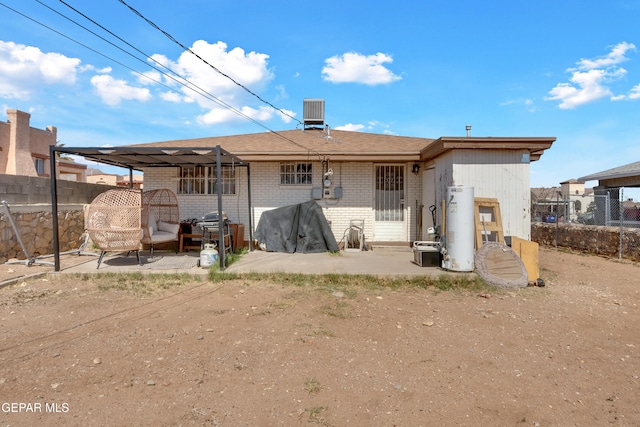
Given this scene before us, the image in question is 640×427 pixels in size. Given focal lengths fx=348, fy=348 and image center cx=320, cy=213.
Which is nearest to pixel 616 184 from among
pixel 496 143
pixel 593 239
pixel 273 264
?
Result: pixel 593 239

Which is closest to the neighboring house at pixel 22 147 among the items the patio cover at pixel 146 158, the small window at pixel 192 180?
the small window at pixel 192 180

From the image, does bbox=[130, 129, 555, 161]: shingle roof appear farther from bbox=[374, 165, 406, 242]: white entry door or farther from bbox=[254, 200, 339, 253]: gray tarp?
bbox=[254, 200, 339, 253]: gray tarp

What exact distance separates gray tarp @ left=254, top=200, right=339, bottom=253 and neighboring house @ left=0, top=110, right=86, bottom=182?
1423cm

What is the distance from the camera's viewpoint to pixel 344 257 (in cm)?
838

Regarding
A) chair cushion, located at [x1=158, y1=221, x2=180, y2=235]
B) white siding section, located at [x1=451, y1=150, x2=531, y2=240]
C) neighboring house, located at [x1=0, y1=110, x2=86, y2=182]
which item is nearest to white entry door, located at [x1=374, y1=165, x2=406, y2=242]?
white siding section, located at [x1=451, y1=150, x2=531, y2=240]

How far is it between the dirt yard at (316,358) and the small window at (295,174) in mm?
4791

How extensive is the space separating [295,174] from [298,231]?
1.85 metres

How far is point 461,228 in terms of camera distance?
6.60m

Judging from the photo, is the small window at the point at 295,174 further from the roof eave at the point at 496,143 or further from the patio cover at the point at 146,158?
the roof eave at the point at 496,143

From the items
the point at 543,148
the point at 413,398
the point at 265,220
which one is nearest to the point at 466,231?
the point at 543,148

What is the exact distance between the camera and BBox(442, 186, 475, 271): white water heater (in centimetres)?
661

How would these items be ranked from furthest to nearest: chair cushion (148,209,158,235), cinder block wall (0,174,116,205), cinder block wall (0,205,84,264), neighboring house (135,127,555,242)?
neighboring house (135,127,555,242) < chair cushion (148,209,158,235) < cinder block wall (0,174,116,205) < cinder block wall (0,205,84,264)

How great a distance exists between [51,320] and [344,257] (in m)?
5.62

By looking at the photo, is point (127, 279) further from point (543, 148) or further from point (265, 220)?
point (543, 148)
